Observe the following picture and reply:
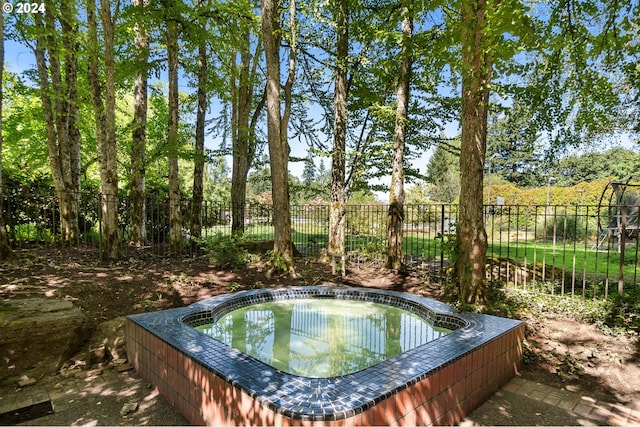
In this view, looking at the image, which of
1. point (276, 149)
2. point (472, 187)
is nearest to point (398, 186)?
point (276, 149)

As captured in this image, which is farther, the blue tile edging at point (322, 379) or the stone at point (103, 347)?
the stone at point (103, 347)

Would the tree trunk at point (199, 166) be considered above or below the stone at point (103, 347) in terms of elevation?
above

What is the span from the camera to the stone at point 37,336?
359cm

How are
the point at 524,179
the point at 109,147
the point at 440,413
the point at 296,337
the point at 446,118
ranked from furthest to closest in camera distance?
1. the point at 524,179
2. the point at 446,118
3. the point at 109,147
4. the point at 296,337
5. the point at 440,413

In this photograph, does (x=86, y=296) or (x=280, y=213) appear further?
(x=280, y=213)

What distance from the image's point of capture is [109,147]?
23.7ft

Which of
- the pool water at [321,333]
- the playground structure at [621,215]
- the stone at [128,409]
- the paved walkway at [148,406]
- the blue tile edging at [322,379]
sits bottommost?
the paved walkway at [148,406]

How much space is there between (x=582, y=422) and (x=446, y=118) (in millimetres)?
9951

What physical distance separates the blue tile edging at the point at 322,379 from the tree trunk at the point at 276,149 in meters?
2.81

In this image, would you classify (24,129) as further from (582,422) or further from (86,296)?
(582,422)

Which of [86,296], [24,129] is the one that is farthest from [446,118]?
[24,129]

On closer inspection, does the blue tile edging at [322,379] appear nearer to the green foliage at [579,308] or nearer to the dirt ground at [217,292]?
the dirt ground at [217,292]

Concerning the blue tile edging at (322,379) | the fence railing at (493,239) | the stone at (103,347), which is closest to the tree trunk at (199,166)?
the fence railing at (493,239)

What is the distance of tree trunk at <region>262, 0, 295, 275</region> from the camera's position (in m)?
7.12
